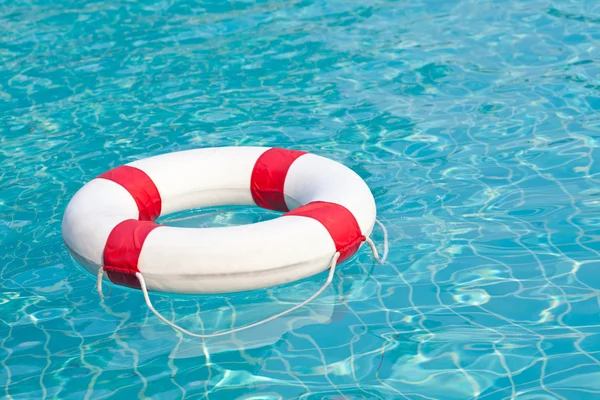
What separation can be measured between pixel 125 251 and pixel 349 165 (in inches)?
60.2

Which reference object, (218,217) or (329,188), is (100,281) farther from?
(329,188)

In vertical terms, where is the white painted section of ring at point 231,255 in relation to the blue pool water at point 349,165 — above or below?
above

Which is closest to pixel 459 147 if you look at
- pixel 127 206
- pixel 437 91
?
pixel 437 91

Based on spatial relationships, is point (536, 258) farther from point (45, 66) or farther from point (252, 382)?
point (45, 66)

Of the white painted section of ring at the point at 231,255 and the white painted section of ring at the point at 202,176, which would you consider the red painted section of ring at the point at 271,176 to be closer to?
the white painted section of ring at the point at 202,176

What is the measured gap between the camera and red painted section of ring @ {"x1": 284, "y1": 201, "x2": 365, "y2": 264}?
3252 mm

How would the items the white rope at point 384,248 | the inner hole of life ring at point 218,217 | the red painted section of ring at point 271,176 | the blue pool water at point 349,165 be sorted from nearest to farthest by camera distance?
the blue pool water at point 349,165 → the white rope at point 384,248 → the red painted section of ring at point 271,176 → the inner hole of life ring at point 218,217

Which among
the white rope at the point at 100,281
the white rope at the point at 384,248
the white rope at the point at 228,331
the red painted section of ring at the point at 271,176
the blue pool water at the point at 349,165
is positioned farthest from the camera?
the red painted section of ring at the point at 271,176

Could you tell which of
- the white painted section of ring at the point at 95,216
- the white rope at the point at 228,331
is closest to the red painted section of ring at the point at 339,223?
the white rope at the point at 228,331

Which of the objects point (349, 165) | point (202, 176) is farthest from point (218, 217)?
point (349, 165)

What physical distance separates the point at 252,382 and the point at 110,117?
2.69 metres

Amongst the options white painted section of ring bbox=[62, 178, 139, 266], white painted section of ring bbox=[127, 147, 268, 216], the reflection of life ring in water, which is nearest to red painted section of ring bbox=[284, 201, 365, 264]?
the reflection of life ring in water

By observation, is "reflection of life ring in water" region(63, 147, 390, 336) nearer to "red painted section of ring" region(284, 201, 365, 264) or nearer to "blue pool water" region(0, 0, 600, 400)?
"red painted section of ring" region(284, 201, 365, 264)

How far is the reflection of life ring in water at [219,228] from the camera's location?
3.12 m
